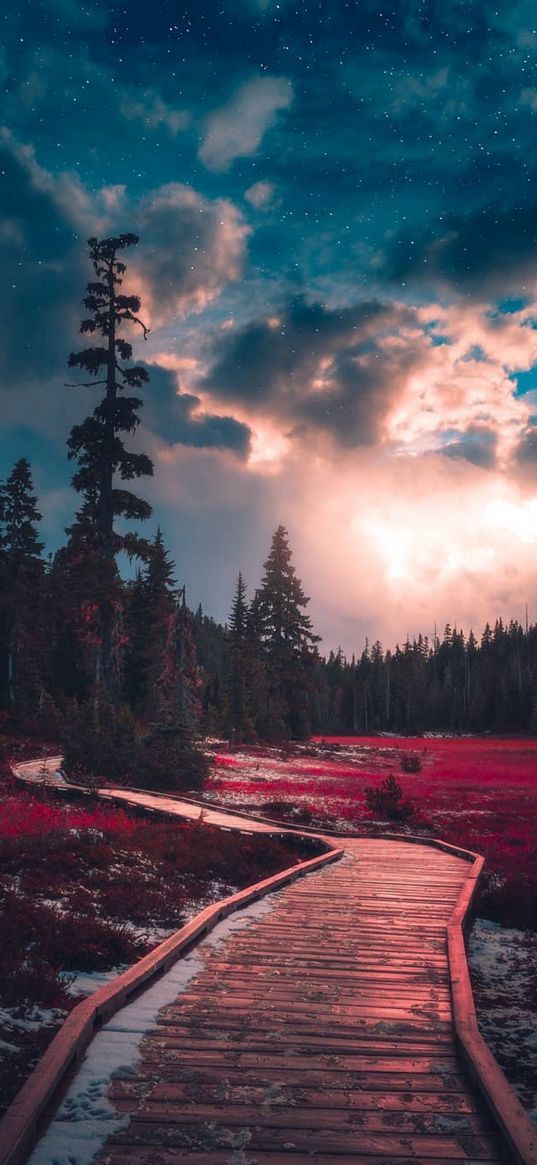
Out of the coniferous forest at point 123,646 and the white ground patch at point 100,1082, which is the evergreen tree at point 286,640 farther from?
the white ground patch at point 100,1082

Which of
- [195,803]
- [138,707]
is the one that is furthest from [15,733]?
[195,803]

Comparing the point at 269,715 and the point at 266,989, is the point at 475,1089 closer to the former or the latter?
the point at 266,989

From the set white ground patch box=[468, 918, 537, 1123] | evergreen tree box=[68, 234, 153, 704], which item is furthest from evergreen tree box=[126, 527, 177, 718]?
white ground patch box=[468, 918, 537, 1123]

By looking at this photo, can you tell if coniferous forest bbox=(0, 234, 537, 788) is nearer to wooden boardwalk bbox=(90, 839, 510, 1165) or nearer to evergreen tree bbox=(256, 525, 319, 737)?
evergreen tree bbox=(256, 525, 319, 737)

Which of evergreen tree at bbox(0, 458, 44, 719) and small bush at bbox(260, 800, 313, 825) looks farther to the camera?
evergreen tree at bbox(0, 458, 44, 719)

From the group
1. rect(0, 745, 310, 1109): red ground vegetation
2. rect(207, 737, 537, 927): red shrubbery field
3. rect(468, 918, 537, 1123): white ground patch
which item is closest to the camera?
rect(468, 918, 537, 1123): white ground patch

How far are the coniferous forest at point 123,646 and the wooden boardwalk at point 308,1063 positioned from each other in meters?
19.9

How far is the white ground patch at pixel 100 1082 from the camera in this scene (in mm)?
4189

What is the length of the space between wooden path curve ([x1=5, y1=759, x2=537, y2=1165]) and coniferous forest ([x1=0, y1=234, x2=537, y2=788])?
65.7ft

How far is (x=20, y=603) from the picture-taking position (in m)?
47.9

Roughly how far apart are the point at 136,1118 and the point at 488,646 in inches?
5861

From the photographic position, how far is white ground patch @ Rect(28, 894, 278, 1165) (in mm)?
4189

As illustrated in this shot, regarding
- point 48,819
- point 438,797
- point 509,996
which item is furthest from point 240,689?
point 509,996

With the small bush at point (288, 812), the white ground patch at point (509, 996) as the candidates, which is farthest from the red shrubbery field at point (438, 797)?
the white ground patch at point (509, 996)
